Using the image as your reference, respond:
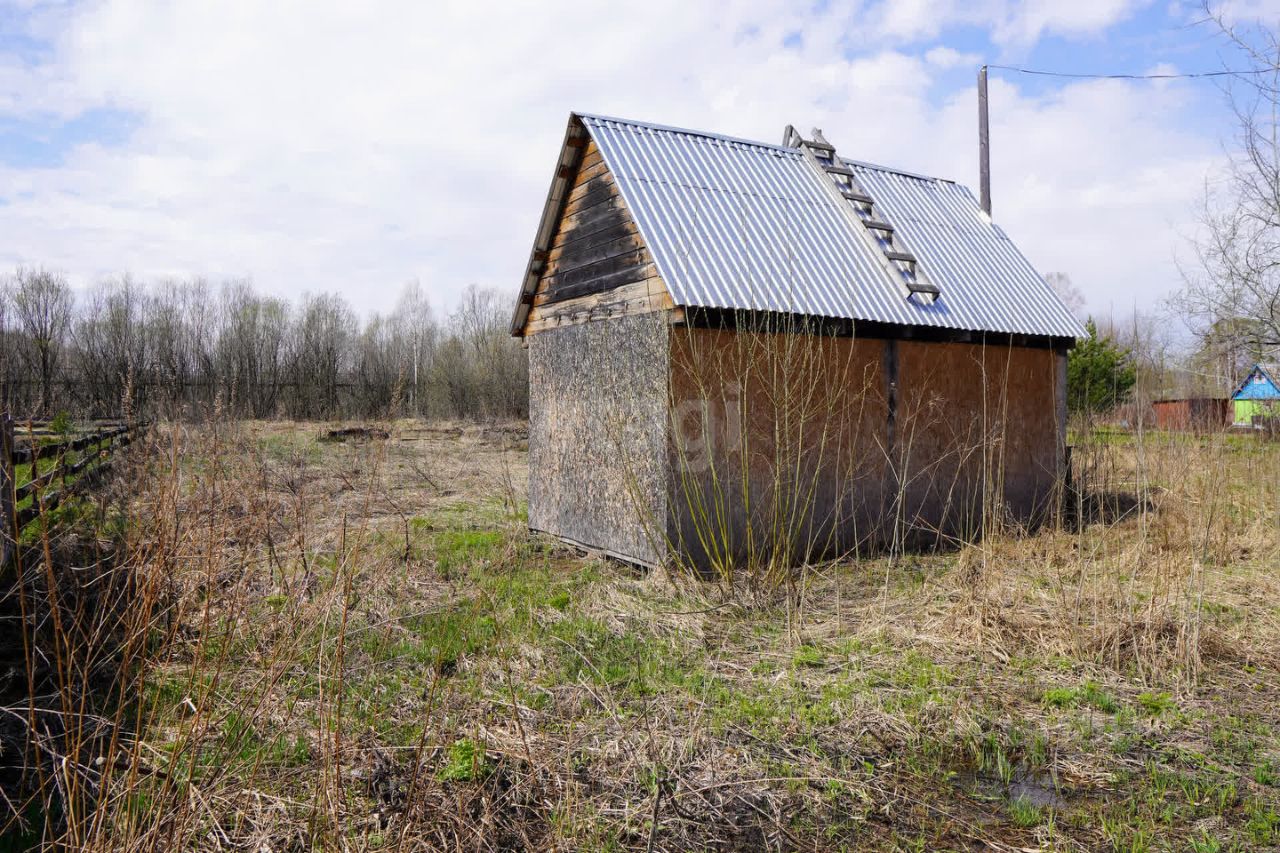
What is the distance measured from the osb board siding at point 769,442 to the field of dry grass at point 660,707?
2.49 ft

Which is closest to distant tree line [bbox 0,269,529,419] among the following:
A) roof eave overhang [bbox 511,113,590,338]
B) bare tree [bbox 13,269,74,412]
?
bare tree [bbox 13,269,74,412]

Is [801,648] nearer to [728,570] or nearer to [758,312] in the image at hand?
[728,570]

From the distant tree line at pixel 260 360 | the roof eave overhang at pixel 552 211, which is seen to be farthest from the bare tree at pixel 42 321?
the roof eave overhang at pixel 552 211

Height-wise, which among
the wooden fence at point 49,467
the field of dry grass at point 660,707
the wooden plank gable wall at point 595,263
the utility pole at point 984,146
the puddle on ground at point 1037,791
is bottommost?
the puddle on ground at point 1037,791

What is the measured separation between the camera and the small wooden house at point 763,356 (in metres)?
8.06

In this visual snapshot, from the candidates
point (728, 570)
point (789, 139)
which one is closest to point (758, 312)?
point (728, 570)

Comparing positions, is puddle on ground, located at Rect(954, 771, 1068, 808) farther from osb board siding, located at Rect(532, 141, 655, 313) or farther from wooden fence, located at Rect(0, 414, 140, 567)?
osb board siding, located at Rect(532, 141, 655, 313)

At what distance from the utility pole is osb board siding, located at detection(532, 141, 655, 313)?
420 inches

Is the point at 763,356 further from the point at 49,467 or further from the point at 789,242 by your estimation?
the point at 49,467

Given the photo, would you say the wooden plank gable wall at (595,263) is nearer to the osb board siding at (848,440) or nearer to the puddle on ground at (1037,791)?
the osb board siding at (848,440)

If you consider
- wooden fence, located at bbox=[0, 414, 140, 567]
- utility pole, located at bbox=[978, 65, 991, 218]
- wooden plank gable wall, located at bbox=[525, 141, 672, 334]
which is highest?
utility pole, located at bbox=[978, 65, 991, 218]

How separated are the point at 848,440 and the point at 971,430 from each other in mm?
1795

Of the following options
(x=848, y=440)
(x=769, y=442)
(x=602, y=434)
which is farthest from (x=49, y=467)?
(x=848, y=440)

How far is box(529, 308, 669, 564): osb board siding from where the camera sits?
8.11 meters
